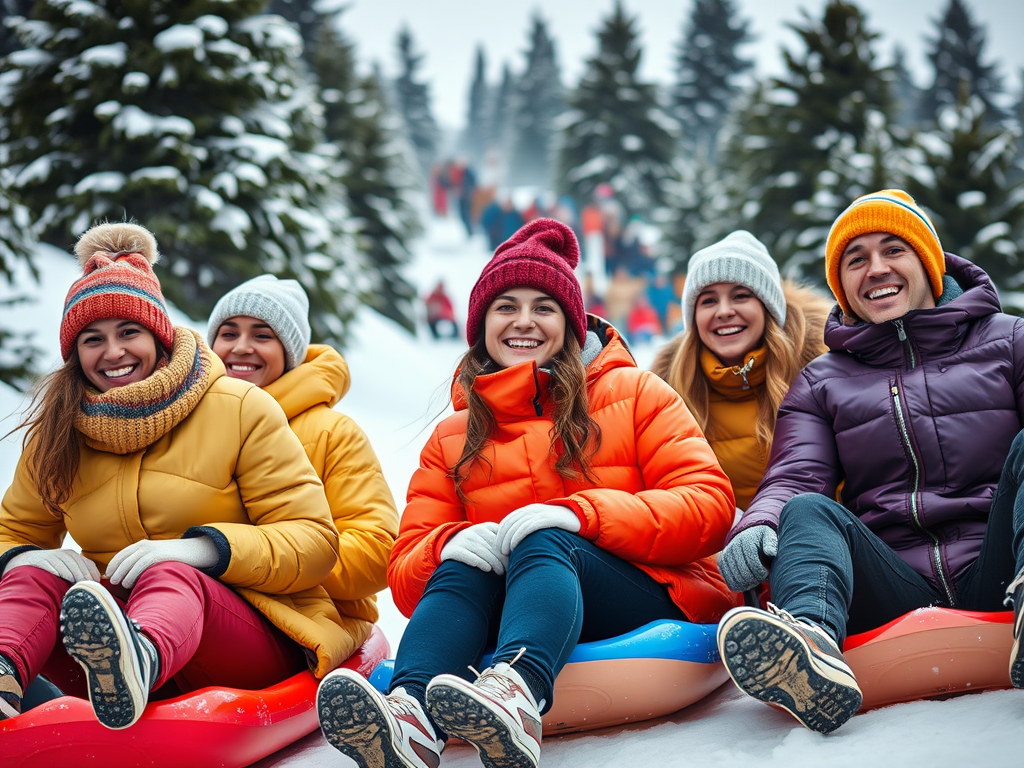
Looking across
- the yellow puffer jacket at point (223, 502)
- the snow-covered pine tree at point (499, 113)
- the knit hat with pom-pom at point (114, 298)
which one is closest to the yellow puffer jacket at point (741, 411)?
the yellow puffer jacket at point (223, 502)

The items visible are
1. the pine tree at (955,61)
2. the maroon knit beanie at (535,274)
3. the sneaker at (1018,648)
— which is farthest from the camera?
the pine tree at (955,61)

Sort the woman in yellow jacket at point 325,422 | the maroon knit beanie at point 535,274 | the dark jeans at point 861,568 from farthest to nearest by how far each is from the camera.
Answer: the woman in yellow jacket at point 325,422, the maroon knit beanie at point 535,274, the dark jeans at point 861,568

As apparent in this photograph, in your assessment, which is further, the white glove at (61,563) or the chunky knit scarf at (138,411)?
the chunky knit scarf at (138,411)

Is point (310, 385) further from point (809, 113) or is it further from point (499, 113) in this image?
point (499, 113)

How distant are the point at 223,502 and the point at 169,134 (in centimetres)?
670

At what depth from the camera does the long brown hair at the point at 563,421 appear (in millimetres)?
2820

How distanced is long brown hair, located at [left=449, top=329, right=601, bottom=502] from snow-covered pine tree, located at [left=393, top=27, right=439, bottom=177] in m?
50.2

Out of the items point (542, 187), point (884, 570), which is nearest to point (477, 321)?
point (884, 570)

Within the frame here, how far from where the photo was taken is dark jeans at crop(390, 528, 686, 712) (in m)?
2.22

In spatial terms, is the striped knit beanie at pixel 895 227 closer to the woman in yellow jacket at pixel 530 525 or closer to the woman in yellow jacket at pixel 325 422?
the woman in yellow jacket at pixel 530 525

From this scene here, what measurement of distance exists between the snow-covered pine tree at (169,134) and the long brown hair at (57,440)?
18.8ft

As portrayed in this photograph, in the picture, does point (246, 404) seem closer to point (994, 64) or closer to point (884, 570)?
point (884, 570)

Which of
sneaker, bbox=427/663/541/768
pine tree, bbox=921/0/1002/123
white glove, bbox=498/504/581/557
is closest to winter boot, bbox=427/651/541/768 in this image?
sneaker, bbox=427/663/541/768

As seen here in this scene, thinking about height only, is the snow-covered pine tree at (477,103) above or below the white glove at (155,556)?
above
